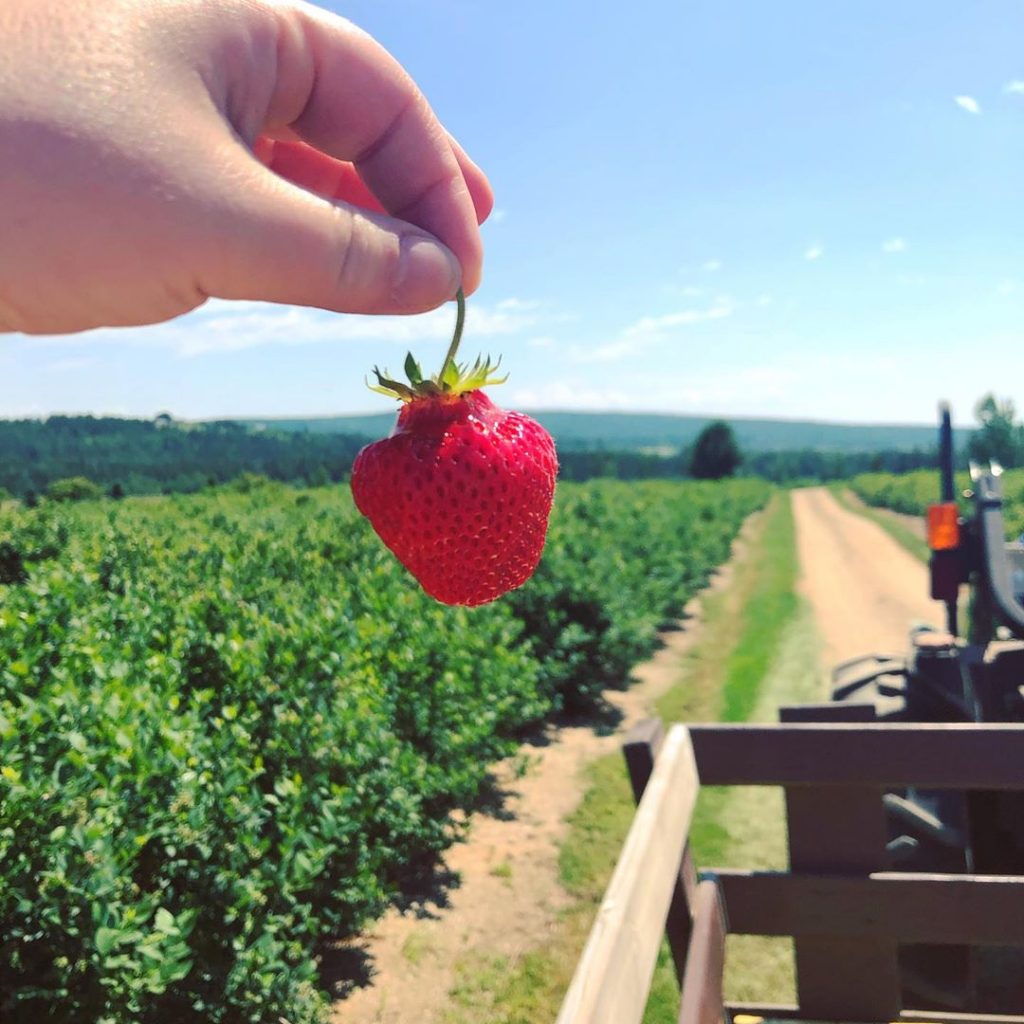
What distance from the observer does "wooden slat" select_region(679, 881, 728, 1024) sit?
66.6 inches

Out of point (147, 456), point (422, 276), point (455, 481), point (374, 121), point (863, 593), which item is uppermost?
point (374, 121)

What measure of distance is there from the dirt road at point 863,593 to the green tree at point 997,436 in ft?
172

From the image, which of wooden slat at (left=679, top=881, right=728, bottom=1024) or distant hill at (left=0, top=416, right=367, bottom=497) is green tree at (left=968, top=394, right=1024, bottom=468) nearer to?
distant hill at (left=0, top=416, right=367, bottom=497)

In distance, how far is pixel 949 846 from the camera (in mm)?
3561

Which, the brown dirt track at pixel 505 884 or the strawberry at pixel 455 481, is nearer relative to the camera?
the strawberry at pixel 455 481

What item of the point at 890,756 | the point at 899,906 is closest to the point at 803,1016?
the point at 899,906

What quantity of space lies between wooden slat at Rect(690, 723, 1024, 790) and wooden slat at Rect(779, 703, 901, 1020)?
2.7 inches

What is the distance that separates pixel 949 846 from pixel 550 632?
519cm

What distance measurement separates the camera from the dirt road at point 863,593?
11453 mm

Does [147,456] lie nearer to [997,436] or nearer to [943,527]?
[943,527]

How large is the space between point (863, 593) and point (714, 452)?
2853 inches

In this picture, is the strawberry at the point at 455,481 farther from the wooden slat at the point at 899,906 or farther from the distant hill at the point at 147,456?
the distant hill at the point at 147,456

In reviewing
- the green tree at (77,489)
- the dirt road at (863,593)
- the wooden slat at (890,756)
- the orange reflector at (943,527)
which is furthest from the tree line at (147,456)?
the wooden slat at (890,756)

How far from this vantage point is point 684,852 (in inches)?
91.9
